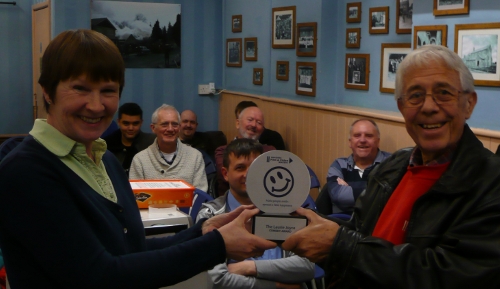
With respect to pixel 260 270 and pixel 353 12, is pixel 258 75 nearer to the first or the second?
pixel 353 12

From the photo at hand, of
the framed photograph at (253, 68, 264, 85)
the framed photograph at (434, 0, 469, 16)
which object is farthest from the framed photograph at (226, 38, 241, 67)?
the framed photograph at (434, 0, 469, 16)

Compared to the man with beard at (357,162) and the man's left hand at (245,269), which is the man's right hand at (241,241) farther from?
the man with beard at (357,162)

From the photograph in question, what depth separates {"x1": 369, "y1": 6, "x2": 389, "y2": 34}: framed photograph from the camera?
4.66 metres

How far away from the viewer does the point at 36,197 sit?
1369 mm

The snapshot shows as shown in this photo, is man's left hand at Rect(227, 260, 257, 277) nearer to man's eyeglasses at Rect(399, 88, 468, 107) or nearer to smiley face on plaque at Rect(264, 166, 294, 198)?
smiley face on plaque at Rect(264, 166, 294, 198)

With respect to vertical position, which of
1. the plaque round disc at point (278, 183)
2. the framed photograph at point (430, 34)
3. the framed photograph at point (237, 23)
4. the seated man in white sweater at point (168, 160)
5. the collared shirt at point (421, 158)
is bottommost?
the seated man in white sweater at point (168, 160)

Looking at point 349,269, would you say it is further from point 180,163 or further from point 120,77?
point 180,163

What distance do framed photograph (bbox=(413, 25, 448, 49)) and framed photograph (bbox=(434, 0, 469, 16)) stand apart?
3.7 inches

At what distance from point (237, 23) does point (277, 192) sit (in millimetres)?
5730

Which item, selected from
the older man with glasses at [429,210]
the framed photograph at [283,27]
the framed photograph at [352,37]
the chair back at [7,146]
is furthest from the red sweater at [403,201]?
the framed photograph at [283,27]

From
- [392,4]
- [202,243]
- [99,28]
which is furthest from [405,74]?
[99,28]

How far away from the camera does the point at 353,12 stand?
5047 millimetres

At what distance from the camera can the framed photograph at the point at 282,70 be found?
6.03 meters

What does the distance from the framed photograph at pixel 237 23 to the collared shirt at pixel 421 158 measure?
562 cm
